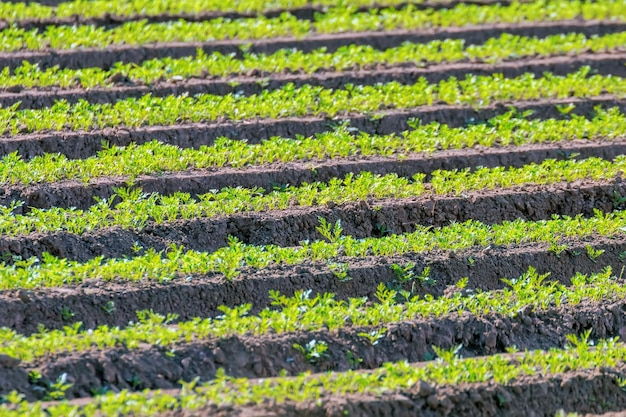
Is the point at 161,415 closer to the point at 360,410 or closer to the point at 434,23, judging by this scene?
the point at 360,410

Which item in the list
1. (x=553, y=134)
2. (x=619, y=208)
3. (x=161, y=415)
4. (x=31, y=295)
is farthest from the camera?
(x=553, y=134)

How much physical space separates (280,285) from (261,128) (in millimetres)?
2259

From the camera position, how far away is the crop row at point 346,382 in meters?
4.62

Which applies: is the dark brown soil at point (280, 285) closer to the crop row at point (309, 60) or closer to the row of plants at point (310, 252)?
the row of plants at point (310, 252)

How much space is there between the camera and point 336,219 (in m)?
6.68

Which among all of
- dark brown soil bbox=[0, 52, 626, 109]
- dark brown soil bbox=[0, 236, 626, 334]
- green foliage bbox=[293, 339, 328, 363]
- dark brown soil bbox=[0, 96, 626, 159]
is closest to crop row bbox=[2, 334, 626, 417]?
green foliage bbox=[293, 339, 328, 363]

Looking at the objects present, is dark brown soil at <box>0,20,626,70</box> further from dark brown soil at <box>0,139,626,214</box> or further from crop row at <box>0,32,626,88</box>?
dark brown soil at <box>0,139,626,214</box>

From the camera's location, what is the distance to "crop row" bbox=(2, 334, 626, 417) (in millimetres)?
4621

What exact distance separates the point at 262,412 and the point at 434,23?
21.6ft

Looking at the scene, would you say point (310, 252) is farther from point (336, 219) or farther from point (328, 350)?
point (328, 350)

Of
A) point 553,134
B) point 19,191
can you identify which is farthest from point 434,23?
point 19,191

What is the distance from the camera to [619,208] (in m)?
7.32

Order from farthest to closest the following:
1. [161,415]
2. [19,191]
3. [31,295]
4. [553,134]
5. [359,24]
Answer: [359,24] < [553,134] < [19,191] < [31,295] < [161,415]

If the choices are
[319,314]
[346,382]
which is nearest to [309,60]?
[319,314]
